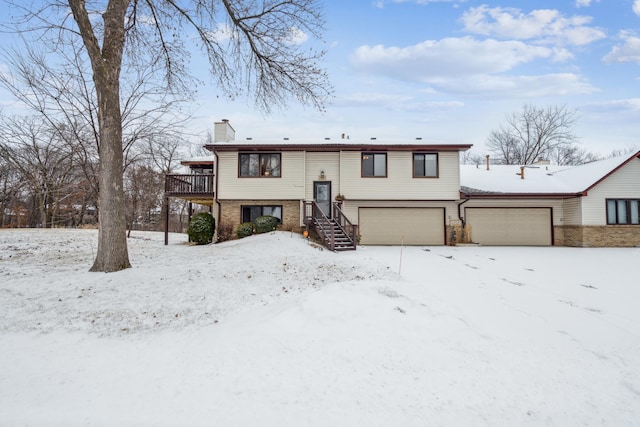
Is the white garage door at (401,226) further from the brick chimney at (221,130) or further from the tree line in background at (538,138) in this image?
the tree line in background at (538,138)

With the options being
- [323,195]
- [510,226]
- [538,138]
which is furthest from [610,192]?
[538,138]

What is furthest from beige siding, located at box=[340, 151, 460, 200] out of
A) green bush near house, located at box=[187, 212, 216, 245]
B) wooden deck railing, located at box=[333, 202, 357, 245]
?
green bush near house, located at box=[187, 212, 216, 245]

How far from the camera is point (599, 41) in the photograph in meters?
15.0

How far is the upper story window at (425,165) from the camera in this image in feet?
53.4

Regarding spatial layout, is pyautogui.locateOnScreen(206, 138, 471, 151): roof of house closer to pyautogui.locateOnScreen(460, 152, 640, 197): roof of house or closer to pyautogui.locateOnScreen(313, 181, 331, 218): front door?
pyautogui.locateOnScreen(313, 181, 331, 218): front door

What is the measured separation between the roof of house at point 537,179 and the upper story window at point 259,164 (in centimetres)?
1018

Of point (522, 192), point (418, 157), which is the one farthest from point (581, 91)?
point (418, 157)

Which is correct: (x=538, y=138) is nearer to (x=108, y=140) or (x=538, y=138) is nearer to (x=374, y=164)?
(x=374, y=164)

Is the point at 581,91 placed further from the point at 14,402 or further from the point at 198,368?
the point at 14,402

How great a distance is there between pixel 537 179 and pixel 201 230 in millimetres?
19512

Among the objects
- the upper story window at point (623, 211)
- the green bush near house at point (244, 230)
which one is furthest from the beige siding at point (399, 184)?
the upper story window at point (623, 211)

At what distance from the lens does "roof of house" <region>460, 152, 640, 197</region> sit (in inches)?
637

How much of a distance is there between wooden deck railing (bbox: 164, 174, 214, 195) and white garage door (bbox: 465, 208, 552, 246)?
14582 millimetres

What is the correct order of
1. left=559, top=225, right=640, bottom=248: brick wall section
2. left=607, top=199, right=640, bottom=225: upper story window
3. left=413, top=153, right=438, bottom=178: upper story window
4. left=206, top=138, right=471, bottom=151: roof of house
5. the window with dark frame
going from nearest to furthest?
left=206, top=138, right=471, bottom=151: roof of house, left=559, top=225, right=640, bottom=248: brick wall section, left=607, top=199, right=640, bottom=225: upper story window, left=413, top=153, right=438, bottom=178: upper story window, the window with dark frame
